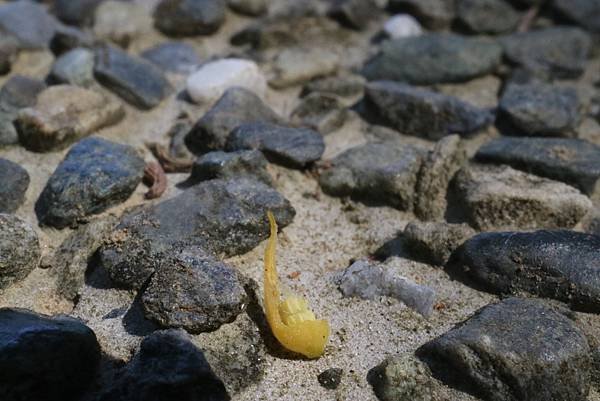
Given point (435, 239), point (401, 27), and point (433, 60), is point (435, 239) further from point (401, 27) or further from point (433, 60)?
point (401, 27)

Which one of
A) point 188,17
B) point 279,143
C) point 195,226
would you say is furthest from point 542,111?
point 188,17

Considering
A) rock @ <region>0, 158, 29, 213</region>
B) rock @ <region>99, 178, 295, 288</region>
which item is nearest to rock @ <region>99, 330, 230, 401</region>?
rock @ <region>99, 178, 295, 288</region>

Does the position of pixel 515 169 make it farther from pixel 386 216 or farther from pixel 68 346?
pixel 68 346

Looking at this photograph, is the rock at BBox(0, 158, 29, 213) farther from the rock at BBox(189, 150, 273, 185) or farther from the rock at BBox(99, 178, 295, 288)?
the rock at BBox(189, 150, 273, 185)

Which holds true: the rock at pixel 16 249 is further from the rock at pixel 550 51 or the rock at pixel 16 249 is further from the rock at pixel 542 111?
the rock at pixel 550 51

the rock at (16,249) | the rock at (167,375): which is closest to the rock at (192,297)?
the rock at (167,375)

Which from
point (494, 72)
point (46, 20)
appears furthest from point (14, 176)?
point (494, 72)
